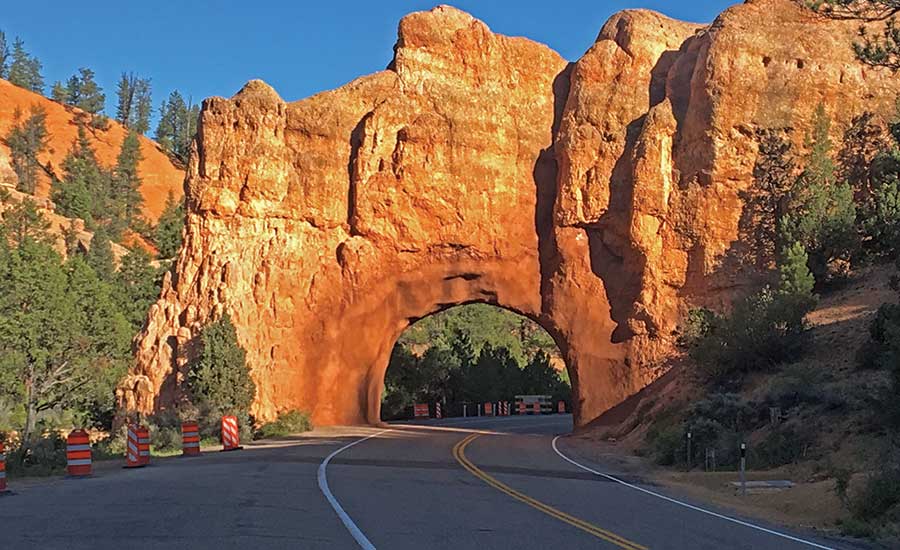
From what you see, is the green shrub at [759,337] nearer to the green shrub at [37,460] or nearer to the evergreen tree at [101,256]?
the green shrub at [37,460]

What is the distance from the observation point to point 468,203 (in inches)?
1729

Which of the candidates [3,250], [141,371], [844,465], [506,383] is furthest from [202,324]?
[506,383]

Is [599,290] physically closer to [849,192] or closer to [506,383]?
[849,192]

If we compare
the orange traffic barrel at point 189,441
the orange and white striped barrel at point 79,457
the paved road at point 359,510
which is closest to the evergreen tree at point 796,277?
the paved road at point 359,510

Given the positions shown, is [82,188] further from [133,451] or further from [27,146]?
[133,451]

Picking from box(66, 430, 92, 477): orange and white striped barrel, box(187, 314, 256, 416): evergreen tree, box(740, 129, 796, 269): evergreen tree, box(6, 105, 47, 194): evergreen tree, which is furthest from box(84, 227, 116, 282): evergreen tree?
box(66, 430, 92, 477): orange and white striped barrel

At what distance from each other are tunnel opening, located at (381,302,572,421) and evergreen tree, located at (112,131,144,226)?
41.0 metres

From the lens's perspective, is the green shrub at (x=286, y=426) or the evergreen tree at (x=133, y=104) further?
the evergreen tree at (x=133, y=104)

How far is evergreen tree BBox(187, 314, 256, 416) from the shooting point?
123ft

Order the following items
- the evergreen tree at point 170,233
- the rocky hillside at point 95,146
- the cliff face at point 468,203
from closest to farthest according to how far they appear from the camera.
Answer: the cliff face at point 468,203 → the evergreen tree at point 170,233 → the rocky hillside at point 95,146

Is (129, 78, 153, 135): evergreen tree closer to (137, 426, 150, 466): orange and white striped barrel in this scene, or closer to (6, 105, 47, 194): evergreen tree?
(6, 105, 47, 194): evergreen tree

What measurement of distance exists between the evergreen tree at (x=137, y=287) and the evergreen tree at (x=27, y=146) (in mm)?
32089

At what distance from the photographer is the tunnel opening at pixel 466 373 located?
6284 centimetres

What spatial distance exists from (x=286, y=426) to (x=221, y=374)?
3357mm
